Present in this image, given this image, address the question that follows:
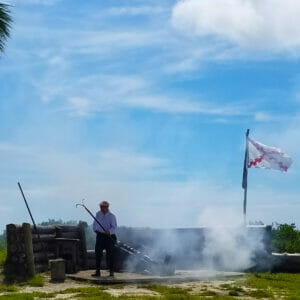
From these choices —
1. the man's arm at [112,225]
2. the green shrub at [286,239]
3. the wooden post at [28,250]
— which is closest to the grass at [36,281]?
the wooden post at [28,250]

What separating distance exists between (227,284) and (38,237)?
6499 mm

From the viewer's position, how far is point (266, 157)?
81.3ft

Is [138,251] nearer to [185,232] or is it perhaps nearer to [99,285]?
[185,232]

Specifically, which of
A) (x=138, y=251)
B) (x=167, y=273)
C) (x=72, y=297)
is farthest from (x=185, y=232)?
(x=72, y=297)

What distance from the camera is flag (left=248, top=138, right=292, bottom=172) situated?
80.8 feet

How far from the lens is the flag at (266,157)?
80.8 feet

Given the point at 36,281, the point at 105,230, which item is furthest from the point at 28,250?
the point at 105,230

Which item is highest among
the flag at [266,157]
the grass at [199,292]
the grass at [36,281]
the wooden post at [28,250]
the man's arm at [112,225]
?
the flag at [266,157]

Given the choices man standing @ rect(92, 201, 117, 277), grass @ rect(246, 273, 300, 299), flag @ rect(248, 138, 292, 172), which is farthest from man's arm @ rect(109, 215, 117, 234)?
flag @ rect(248, 138, 292, 172)

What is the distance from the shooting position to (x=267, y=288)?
1638 cm

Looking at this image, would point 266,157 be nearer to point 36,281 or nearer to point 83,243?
point 83,243

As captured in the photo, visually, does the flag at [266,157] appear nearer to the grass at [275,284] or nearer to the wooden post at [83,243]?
the grass at [275,284]

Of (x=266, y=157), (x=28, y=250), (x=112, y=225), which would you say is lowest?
(x=28, y=250)

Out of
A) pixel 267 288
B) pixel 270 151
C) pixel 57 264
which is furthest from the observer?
pixel 270 151
